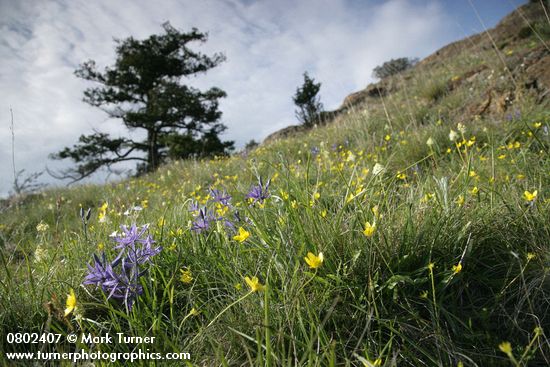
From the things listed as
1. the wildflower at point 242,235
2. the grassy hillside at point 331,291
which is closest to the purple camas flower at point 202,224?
the grassy hillside at point 331,291

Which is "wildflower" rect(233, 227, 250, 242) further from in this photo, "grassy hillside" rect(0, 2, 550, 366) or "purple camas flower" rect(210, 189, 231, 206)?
"purple camas flower" rect(210, 189, 231, 206)

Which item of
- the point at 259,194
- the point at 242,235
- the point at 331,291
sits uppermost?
the point at 259,194

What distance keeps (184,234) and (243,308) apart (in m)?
0.64

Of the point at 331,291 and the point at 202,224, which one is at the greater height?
the point at 202,224

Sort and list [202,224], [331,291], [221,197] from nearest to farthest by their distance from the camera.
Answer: [331,291]
[202,224]
[221,197]

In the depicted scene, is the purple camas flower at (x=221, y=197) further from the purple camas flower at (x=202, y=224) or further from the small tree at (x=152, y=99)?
the small tree at (x=152, y=99)

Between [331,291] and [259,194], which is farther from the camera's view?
[259,194]

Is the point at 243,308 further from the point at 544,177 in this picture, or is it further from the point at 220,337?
the point at 544,177

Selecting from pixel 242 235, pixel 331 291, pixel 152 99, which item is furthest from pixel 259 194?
pixel 152 99

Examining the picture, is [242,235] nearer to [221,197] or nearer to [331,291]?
[331,291]

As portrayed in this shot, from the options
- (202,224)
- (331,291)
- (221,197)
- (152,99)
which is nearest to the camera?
(331,291)

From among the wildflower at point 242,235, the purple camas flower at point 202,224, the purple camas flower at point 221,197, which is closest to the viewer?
the wildflower at point 242,235

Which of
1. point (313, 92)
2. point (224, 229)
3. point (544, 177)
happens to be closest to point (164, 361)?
point (224, 229)

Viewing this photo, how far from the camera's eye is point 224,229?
4.91 ft
